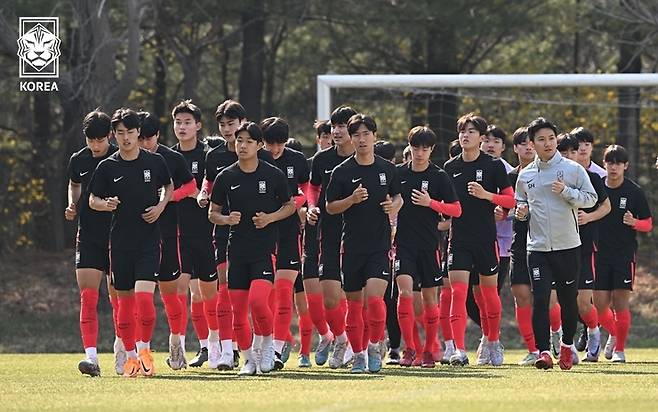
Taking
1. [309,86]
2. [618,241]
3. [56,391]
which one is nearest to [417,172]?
[618,241]

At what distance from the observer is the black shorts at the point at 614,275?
16.5 metres

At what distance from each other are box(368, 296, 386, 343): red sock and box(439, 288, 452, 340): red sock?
1.95 m

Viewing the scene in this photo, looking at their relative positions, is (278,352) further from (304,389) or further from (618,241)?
(618,241)

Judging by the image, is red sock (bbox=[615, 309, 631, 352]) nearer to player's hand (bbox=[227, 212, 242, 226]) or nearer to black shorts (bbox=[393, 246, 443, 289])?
black shorts (bbox=[393, 246, 443, 289])

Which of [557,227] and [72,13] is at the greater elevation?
[72,13]

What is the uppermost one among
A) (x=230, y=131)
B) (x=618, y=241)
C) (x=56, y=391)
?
(x=230, y=131)

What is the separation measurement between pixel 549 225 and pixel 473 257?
1604 mm

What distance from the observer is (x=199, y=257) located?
48.9 ft

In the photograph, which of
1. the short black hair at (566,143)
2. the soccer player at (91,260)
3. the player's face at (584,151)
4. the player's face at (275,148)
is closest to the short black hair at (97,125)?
the soccer player at (91,260)

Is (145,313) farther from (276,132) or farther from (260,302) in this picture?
(276,132)

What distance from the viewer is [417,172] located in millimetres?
14859

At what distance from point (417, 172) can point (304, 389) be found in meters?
3.88

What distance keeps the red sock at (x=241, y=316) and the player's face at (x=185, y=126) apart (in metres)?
2.24

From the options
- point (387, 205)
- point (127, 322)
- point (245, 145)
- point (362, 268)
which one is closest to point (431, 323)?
point (362, 268)
